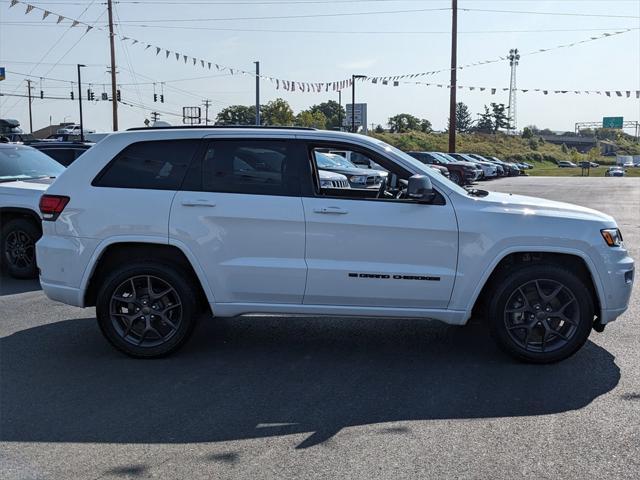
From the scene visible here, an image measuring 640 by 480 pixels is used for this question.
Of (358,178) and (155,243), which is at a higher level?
(358,178)

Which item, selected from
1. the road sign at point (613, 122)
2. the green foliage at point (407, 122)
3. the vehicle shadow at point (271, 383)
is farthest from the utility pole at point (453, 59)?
the green foliage at point (407, 122)

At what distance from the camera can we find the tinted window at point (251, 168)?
540 centimetres

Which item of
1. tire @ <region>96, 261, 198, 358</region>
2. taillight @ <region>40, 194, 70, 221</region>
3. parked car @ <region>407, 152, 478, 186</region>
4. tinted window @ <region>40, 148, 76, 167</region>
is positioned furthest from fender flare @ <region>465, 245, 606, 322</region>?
parked car @ <region>407, 152, 478, 186</region>

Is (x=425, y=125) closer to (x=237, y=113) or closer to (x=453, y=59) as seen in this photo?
(x=237, y=113)

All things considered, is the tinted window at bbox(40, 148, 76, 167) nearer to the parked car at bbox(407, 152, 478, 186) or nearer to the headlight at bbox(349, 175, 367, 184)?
the headlight at bbox(349, 175, 367, 184)

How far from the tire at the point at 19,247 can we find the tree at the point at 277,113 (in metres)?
67.8

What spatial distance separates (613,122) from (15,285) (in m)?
102

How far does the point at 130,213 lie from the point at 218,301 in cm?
99

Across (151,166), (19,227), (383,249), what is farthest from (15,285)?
(383,249)

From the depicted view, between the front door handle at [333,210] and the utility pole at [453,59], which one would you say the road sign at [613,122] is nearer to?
the utility pole at [453,59]

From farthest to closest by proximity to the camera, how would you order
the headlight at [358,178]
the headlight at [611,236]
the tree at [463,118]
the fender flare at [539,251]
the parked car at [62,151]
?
the tree at [463,118] → the headlight at [358,178] → the parked car at [62,151] → the headlight at [611,236] → the fender flare at [539,251]

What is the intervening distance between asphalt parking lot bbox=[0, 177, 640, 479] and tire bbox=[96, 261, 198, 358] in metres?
0.17

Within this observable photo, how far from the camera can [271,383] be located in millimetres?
4957

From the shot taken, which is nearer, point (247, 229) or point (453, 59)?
point (247, 229)
